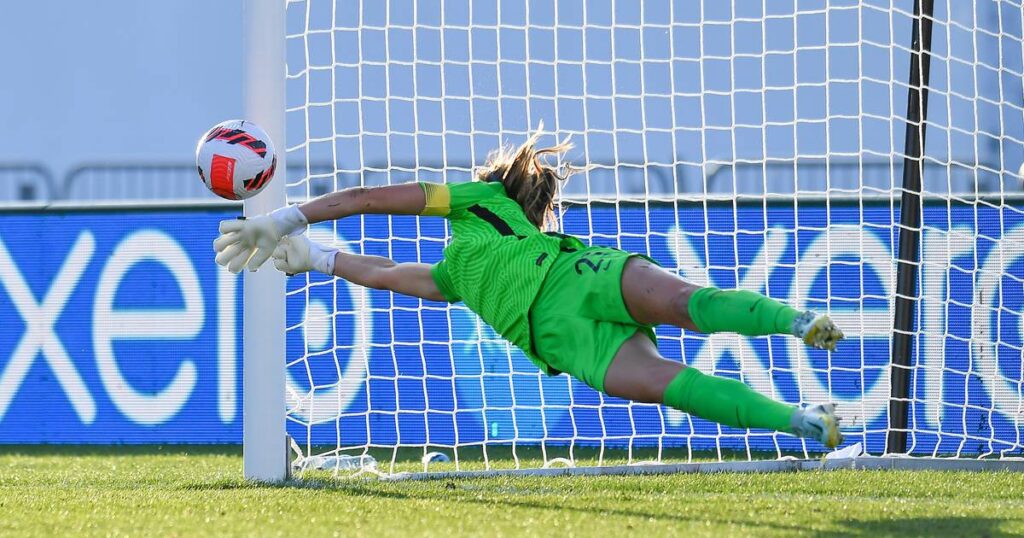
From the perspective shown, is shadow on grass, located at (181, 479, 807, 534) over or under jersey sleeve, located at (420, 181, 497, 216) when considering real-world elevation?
under

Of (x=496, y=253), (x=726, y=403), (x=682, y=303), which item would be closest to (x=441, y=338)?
(x=496, y=253)

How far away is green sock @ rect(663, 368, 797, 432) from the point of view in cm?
402

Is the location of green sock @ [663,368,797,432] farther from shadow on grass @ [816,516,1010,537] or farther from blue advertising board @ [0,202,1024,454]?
blue advertising board @ [0,202,1024,454]

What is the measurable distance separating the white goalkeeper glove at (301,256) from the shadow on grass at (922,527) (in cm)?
222

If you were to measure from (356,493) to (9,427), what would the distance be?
4.12 m

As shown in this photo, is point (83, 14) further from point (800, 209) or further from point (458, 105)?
point (800, 209)

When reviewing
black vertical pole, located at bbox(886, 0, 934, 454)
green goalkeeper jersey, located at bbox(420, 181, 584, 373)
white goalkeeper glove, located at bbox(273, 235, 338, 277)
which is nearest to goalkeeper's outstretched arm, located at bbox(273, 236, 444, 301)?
white goalkeeper glove, located at bbox(273, 235, 338, 277)

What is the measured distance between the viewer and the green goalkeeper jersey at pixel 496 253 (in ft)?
15.0

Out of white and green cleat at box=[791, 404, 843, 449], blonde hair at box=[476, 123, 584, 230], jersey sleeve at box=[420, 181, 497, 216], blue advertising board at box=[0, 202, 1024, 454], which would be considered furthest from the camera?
blue advertising board at box=[0, 202, 1024, 454]

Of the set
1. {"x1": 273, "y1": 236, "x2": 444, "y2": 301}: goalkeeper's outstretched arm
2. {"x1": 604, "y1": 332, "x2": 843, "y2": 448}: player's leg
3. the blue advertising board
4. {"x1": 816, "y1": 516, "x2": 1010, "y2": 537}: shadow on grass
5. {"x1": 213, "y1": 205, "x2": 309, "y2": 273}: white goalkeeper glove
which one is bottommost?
the blue advertising board

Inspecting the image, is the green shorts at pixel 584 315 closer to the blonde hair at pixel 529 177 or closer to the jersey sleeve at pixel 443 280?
the blonde hair at pixel 529 177

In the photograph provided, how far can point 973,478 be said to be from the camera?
5.62 meters

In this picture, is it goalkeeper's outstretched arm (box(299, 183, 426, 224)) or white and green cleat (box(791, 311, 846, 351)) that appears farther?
goalkeeper's outstretched arm (box(299, 183, 426, 224))

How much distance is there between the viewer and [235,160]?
4.88 m
